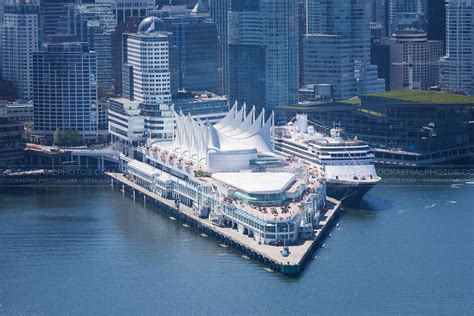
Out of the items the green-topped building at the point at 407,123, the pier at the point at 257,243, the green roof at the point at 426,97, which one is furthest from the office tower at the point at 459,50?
the pier at the point at 257,243

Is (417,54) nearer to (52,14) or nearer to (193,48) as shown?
(193,48)

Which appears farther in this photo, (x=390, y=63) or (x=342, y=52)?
(x=390, y=63)

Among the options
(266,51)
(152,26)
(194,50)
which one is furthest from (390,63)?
(152,26)

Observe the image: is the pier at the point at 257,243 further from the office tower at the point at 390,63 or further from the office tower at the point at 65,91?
the office tower at the point at 390,63

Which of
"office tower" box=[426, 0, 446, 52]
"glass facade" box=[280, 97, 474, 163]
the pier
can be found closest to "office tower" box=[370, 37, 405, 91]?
"office tower" box=[426, 0, 446, 52]

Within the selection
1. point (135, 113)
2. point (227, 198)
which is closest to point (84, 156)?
point (135, 113)
